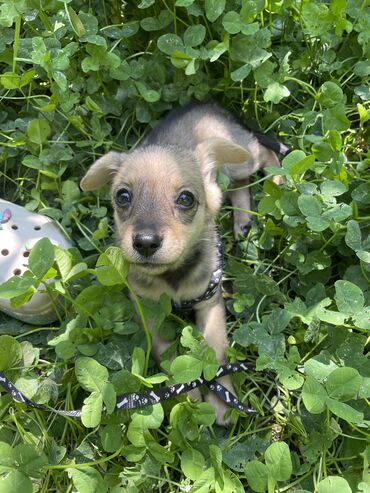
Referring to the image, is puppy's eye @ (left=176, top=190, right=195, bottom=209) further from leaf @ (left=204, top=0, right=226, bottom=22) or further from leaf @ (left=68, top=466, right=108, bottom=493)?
leaf @ (left=68, top=466, right=108, bottom=493)

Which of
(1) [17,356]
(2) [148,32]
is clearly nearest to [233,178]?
(2) [148,32]

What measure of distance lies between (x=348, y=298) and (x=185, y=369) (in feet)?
2.74

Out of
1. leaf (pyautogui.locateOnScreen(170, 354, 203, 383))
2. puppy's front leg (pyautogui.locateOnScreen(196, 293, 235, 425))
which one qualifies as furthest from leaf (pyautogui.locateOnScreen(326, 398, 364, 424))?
puppy's front leg (pyautogui.locateOnScreen(196, 293, 235, 425))

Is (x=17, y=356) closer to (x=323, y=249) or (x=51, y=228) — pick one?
(x=51, y=228)

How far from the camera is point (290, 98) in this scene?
369 centimetres

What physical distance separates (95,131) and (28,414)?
1884 millimetres

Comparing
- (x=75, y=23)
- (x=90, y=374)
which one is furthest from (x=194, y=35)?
(x=90, y=374)

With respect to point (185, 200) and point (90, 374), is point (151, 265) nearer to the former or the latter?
point (185, 200)

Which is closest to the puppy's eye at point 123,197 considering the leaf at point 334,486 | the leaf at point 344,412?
the leaf at point 344,412

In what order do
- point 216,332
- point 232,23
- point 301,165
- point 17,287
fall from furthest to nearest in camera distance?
point 232,23, point 216,332, point 301,165, point 17,287

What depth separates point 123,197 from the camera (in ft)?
9.29

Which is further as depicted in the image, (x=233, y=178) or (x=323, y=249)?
(x=233, y=178)

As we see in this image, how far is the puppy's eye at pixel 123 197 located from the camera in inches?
110

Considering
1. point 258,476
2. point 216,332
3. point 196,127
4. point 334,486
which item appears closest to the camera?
point 334,486
